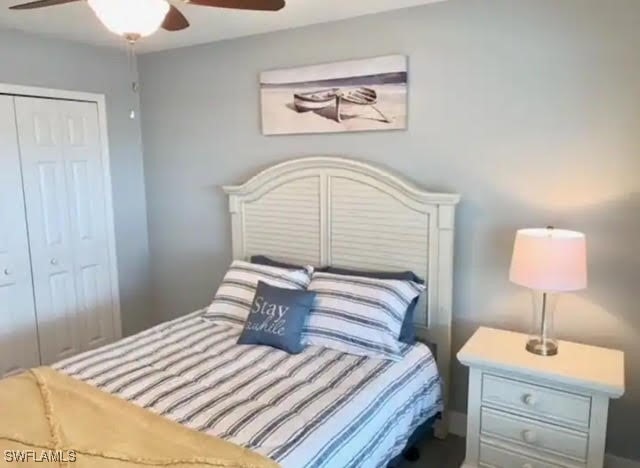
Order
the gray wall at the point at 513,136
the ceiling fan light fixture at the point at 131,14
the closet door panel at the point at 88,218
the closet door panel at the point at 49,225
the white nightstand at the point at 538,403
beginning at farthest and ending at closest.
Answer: the closet door panel at the point at 88,218 < the closet door panel at the point at 49,225 < the gray wall at the point at 513,136 < the white nightstand at the point at 538,403 < the ceiling fan light fixture at the point at 131,14

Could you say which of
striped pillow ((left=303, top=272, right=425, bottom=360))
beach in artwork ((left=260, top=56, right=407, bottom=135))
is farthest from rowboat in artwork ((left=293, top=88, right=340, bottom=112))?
striped pillow ((left=303, top=272, right=425, bottom=360))

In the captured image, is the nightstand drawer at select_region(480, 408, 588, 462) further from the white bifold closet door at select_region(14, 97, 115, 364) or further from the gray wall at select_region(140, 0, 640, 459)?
the white bifold closet door at select_region(14, 97, 115, 364)

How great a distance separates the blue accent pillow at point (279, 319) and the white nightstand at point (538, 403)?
0.77m

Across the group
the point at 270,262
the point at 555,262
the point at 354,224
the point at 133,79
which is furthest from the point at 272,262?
the point at 133,79

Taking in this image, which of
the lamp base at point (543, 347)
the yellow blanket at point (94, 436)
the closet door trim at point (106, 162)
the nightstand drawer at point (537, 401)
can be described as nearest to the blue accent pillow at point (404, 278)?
the nightstand drawer at point (537, 401)

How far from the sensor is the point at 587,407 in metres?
2.00

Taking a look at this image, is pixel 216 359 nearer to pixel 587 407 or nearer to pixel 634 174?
pixel 587 407

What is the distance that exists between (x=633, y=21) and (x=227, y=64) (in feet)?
7.58

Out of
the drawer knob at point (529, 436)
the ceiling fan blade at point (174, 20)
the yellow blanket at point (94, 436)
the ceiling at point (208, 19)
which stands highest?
the ceiling at point (208, 19)

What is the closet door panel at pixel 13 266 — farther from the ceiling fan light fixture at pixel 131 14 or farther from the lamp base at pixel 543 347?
the lamp base at pixel 543 347

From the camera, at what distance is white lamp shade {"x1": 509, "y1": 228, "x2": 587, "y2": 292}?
6.69ft

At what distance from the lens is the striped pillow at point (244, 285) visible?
2775 millimetres

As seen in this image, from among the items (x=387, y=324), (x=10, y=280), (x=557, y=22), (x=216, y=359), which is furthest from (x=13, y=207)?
(x=557, y=22)

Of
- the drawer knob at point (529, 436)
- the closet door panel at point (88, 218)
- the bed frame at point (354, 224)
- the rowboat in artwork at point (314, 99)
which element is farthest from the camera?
the closet door panel at point (88, 218)
